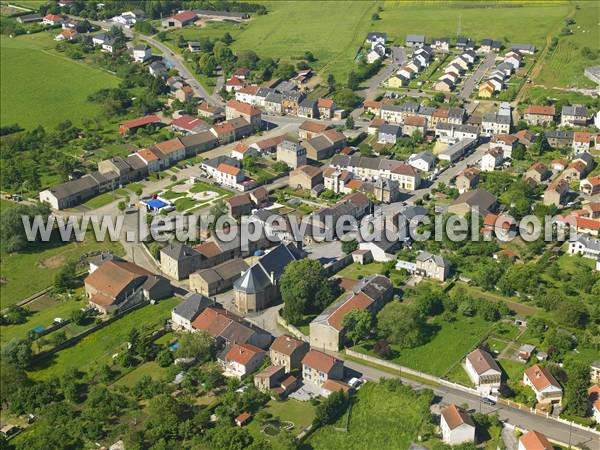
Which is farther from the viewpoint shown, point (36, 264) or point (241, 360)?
point (36, 264)

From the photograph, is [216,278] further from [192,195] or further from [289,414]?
[192,195]

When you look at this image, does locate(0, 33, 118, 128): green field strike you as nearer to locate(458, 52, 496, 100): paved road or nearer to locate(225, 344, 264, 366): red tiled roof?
locate(458, 52, 496, 100): paved road

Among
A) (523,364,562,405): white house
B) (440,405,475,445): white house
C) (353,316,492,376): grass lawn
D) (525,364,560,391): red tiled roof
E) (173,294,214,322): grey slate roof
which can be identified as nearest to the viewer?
(440,405,475,445): white house

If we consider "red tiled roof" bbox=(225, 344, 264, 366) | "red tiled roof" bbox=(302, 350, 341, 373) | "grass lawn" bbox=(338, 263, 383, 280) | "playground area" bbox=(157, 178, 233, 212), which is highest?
"playground area" bbox=(157, 178, 233, 212)

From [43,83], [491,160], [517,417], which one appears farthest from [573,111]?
[43,83]

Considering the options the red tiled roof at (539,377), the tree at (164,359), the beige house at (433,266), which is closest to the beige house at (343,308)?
the beige house at (433,266)

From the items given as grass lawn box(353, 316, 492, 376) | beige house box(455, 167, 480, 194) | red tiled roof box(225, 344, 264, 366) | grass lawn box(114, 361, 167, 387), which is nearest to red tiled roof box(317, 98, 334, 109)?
beige house box(455, 167, 480, 194)
